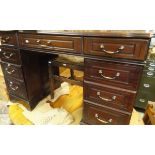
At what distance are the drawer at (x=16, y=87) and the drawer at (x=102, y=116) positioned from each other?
0.65 m

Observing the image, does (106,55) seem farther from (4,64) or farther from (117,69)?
(4,64)

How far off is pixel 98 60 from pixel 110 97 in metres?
0.27

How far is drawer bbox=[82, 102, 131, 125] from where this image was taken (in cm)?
100

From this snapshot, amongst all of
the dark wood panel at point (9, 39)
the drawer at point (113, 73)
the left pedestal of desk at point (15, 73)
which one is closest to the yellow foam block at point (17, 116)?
the left pedestal of desk at point (15, 73)

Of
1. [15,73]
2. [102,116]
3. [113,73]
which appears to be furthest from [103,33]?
[15,73]

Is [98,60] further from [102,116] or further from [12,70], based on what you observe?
[12,70]

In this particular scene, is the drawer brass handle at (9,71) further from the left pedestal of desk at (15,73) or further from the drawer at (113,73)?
the drawer at (113,73)

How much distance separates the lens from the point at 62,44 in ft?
3.19

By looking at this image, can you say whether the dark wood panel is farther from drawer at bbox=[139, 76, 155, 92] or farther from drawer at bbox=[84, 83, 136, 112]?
drawer at bbox=[139, 76, 155, 92]

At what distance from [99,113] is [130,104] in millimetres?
261

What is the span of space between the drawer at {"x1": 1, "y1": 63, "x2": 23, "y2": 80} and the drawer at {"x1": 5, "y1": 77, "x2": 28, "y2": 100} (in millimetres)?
60

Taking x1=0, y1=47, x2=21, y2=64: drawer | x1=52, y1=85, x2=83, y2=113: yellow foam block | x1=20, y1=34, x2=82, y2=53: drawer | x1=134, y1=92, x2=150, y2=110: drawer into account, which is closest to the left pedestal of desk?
x1=0, y1=47, x2=21, y2=64: drawer
